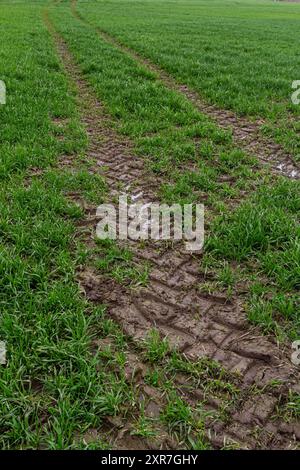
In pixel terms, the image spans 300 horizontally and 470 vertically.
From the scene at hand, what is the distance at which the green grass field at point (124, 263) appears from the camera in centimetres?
334

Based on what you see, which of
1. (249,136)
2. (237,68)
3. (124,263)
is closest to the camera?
(124,263)

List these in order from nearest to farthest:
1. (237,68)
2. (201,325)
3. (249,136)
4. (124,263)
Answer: (201,325), (124,263), (249,136), (237,68)

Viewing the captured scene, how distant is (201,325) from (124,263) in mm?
1396

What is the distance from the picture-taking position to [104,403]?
3395 millimetres

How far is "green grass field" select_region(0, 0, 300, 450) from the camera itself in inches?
132

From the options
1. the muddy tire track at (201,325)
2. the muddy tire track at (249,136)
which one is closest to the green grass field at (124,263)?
the muddy tire track at (201,325)

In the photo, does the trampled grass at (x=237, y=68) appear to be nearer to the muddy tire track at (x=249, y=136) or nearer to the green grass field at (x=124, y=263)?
the green grass field at (x=124, y=263)

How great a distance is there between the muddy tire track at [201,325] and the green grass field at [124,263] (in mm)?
52

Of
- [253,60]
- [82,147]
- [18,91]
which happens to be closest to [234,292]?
[82,147]

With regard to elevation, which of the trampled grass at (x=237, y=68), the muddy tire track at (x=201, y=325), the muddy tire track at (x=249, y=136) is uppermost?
the trampled grass at (x=237, y=68)

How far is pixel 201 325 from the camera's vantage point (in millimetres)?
4258

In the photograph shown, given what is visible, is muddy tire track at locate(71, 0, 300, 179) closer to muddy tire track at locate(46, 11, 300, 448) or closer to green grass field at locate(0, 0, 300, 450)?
green grass field at locate(0, 0, 300, 450)

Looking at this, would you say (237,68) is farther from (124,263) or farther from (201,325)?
(201,325)

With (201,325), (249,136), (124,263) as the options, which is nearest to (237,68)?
(249,136)
